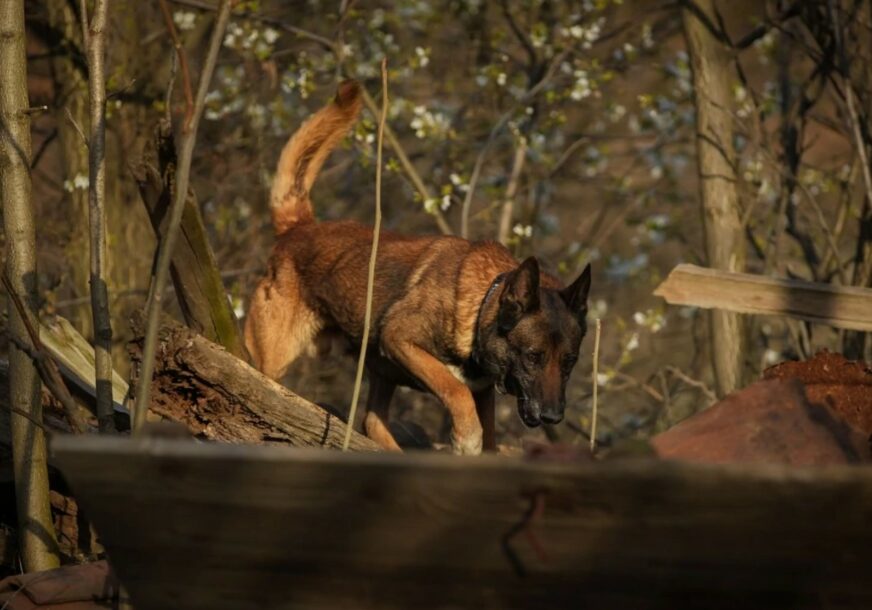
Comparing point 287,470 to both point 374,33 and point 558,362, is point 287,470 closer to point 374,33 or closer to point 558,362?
point 558,362

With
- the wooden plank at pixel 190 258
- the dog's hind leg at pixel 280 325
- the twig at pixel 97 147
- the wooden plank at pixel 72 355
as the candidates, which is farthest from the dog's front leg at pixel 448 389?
the twig at pixel 97 147

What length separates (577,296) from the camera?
6418 mm

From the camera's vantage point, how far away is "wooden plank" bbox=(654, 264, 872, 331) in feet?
14.1

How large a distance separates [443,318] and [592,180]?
547 cm

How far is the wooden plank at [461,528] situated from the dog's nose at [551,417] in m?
3.71

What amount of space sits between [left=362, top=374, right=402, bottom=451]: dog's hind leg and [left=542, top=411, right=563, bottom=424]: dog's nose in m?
1.34

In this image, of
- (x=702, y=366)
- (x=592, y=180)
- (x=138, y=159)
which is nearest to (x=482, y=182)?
(x=592, y=180)

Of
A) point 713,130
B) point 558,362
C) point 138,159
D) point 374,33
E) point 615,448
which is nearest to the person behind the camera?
point 615,448

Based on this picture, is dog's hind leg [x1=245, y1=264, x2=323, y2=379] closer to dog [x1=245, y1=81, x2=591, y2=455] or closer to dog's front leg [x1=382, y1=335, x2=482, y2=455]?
dog [x1=245, y1=81, x2=591, y2=455]

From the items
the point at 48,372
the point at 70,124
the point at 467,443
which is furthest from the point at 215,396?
the point at 70,124

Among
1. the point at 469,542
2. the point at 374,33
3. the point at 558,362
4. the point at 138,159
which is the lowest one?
the point at 558,362

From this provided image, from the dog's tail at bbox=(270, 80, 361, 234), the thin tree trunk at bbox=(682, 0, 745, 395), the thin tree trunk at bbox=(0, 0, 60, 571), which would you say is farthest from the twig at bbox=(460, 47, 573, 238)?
the thin tree trunk at bbox=(0, 0, 60, 571)

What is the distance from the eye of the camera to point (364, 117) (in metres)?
9.82

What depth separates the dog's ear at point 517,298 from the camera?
6262mm
